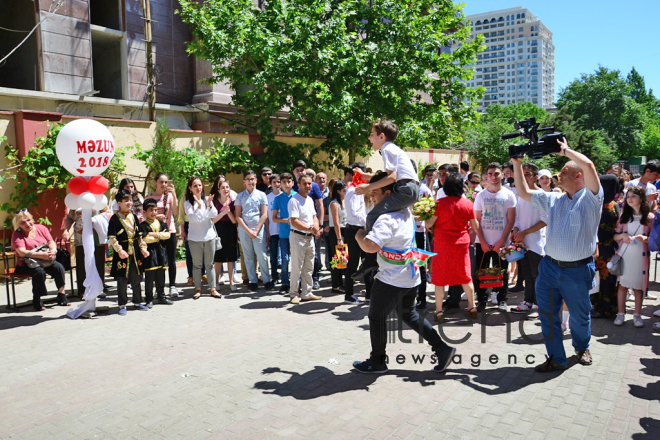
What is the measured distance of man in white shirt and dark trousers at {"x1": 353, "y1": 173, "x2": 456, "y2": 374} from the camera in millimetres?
4548

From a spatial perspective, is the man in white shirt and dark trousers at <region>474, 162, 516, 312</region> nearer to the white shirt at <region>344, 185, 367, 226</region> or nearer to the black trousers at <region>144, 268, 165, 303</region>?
the white shirt at <region>344, 185, 367, 226</region>

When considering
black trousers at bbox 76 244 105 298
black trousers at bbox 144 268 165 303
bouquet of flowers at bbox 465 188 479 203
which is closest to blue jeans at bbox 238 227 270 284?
black trousers at bbox 144 268 165 303

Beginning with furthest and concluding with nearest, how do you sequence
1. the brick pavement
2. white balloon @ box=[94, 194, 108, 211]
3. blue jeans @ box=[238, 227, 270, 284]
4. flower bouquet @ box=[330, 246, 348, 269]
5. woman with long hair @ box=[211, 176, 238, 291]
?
woman with long hair @ box=[211, 176, 238, 291] → blue jeans @ box=[238, 227, 270, 284] → flower bouquet @ box=[330, 246, 348, 269] → white balloon @ box=[94, 194, 108, 211] → the brick pavement

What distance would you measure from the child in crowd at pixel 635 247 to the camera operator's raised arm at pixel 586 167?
2.27m

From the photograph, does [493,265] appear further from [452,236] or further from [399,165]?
[399,165]

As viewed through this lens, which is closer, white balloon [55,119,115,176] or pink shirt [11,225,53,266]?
white balloon [55,119,115,176]

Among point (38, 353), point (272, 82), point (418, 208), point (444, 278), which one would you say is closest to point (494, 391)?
point (444, 278)

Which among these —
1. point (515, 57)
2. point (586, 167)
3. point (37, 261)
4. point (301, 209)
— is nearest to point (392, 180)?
point (586, 167)

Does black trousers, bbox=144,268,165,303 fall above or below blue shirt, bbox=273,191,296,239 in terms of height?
below

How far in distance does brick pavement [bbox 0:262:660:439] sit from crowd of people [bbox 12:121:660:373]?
39 cm

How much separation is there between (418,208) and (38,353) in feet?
15.7

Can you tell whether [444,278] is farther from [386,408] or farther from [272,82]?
[272,82]

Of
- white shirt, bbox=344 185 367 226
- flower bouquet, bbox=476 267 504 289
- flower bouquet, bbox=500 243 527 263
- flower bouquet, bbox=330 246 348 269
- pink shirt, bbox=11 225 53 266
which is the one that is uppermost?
white shirt, bbox=344 185 367 226

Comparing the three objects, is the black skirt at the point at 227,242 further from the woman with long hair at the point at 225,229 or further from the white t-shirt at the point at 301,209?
the white t-shirt at the point at 301,209
